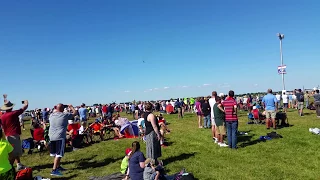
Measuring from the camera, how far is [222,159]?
27.8ft

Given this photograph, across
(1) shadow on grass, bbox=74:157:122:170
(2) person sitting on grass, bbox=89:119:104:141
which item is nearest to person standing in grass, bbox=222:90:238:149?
(1) shadow on grass, bbox=74:157:122:170

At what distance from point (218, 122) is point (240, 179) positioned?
12.5 feet

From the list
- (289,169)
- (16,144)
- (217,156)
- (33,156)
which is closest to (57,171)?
(16,144)

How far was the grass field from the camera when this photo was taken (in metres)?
7.04

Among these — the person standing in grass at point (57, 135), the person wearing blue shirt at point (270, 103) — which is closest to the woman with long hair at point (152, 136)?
the person standing in grass at point (57, 135)

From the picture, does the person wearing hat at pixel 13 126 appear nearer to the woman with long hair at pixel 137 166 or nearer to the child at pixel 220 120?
the woman with long hair at pixel 137 166

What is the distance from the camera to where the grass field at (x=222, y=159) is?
704 cm

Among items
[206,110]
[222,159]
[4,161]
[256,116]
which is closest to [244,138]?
[222,159]

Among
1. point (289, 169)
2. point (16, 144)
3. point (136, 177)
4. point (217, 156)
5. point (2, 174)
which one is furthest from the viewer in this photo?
point (217, 156)

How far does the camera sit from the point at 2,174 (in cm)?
470

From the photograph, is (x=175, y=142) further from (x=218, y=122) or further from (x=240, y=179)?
(x=240, y=179)

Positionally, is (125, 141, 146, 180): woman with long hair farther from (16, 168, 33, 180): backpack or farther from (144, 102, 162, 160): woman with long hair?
(16, 168, 33, 180): backpack

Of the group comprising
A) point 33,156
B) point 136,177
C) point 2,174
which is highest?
point 2,174

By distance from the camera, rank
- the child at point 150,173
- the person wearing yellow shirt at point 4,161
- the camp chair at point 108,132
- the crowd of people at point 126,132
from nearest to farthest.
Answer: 1. the person wearing yellow shirt at point 4,161
2. the child at point 150,173
3. the crowd of people at point 126,132
4. the camp chair at point 108,132
